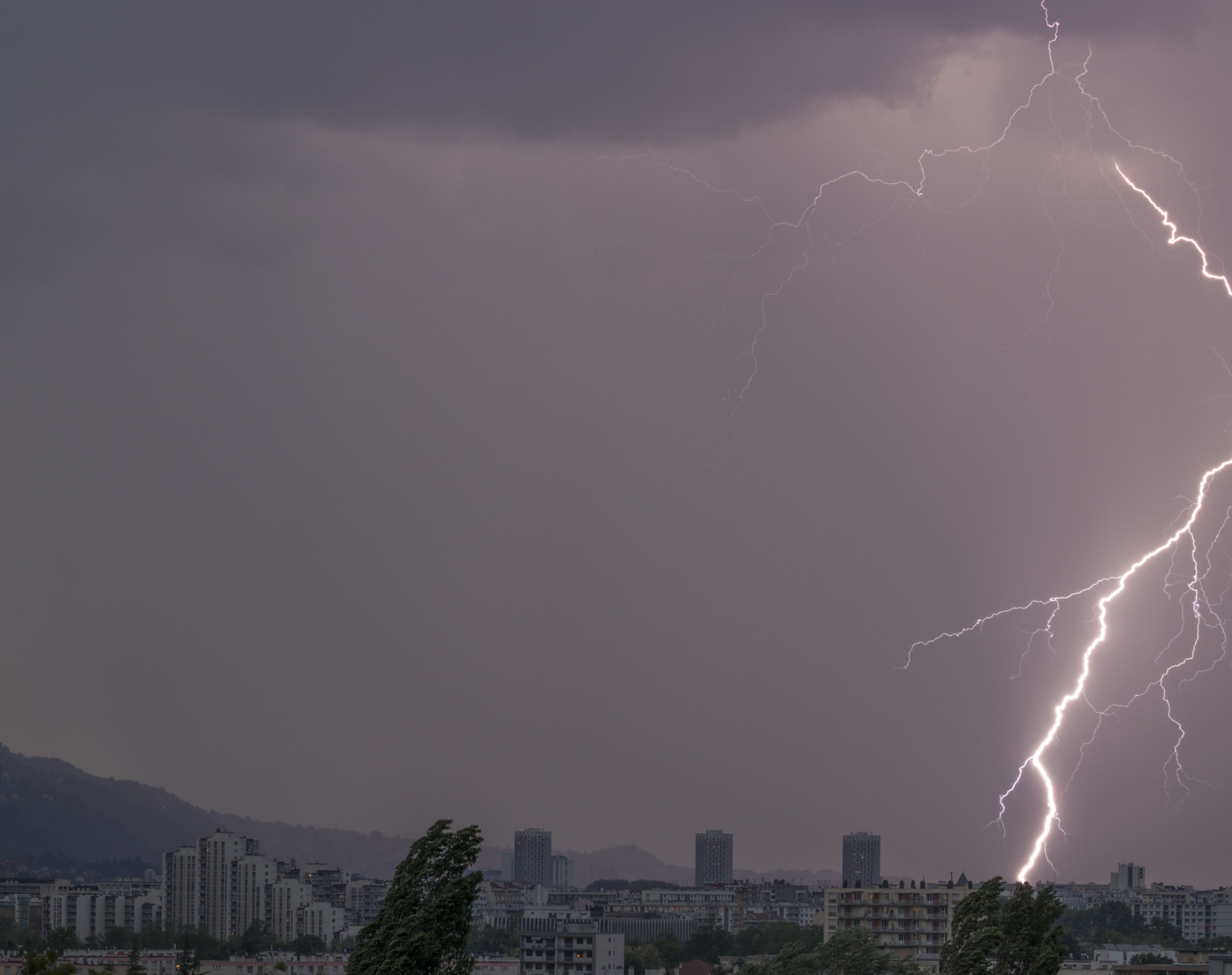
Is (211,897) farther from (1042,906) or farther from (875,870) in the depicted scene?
(1042,906)

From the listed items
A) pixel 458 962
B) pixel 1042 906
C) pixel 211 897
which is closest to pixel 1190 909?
pixel 211 897

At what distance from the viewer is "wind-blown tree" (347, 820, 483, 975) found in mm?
19062

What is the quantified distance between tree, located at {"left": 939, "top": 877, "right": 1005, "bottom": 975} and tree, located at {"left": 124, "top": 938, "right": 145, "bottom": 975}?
141 feet

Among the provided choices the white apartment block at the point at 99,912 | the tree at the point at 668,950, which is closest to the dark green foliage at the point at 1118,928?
the tree at the point at 668,950

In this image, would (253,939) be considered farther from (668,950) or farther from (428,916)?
(428,916)

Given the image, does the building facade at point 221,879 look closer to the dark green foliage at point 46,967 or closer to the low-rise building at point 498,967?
the low-rise building at point 498,967

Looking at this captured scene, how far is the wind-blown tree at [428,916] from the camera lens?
19062 millimetres

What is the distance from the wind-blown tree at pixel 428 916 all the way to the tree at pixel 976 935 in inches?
407

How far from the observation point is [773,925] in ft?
386

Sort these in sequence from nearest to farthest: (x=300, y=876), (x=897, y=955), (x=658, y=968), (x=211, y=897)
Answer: (x=897, y=955) < (x=658, y=968) < (x=211, y=897) < (x=300, y=876)

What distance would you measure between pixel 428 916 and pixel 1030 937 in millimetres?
13194

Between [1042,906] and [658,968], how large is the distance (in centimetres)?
6376

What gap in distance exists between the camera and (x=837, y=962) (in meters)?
43.8

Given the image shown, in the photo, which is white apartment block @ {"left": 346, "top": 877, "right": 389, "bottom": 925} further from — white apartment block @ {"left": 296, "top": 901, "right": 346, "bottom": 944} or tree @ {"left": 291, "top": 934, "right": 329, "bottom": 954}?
tree @ {"left": 291, "top": 934, "right": 329, "bottom": 954}
